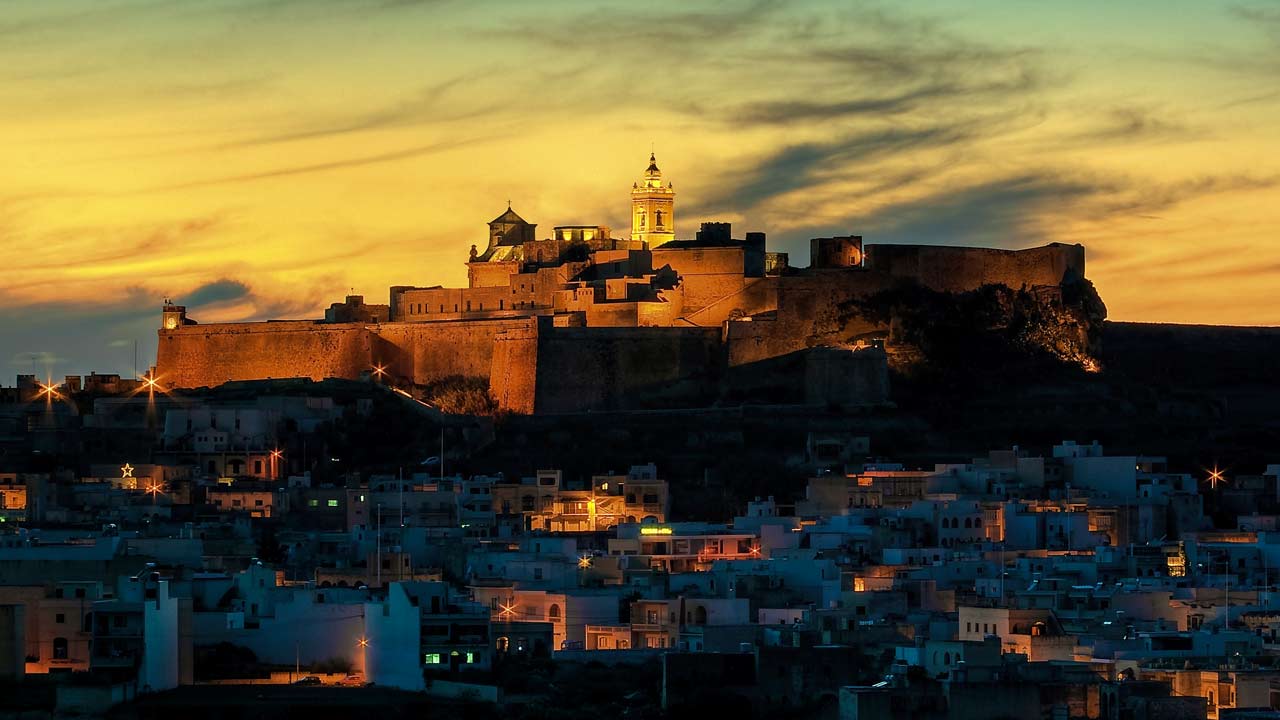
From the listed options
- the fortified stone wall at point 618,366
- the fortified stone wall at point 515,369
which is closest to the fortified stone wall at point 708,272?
the fortified stone wall at point 618,366

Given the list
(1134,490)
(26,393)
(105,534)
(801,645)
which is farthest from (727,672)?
(26,393)

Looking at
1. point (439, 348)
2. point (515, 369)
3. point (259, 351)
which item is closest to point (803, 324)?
point (515, 369)

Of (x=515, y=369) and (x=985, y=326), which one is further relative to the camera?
(x=985, y=326)

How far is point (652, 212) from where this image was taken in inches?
3575

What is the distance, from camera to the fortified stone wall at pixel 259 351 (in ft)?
284

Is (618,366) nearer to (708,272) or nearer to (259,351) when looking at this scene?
(708,272)

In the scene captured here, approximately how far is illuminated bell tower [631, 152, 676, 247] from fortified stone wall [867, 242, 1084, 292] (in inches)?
282

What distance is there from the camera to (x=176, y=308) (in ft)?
297

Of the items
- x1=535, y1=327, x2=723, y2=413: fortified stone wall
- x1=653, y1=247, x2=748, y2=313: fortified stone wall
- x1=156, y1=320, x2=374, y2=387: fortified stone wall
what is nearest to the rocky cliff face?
x1=653, y1=247, x2=748, y2=313: fortified stone wall

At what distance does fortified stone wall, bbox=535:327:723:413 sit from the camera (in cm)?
8094

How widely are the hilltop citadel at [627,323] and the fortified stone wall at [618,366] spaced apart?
0.11ft

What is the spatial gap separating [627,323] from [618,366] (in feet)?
7.04

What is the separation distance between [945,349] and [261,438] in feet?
55.5

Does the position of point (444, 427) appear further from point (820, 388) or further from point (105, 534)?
point (105, 534)
